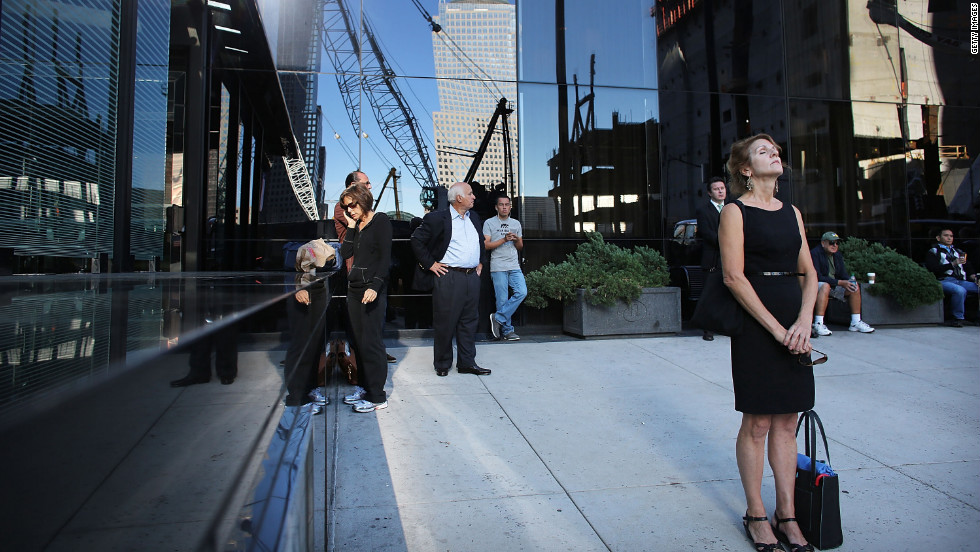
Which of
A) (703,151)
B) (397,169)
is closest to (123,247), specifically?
(397,169)

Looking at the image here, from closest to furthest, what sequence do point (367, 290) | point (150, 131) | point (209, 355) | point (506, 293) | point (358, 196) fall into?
point (209, 355) < point (367, 290) < point (358, 196) < point (150, 131) < point (506, 293)

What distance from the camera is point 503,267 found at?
7.68 metres

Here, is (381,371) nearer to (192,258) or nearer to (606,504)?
(606,504)

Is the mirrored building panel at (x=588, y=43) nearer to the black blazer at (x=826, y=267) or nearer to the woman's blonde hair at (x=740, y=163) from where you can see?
the black blazer at (x=826, y=267)

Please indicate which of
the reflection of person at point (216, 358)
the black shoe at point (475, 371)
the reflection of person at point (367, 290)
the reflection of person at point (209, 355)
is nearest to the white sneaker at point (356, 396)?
the reflection of person at point (367, 290)

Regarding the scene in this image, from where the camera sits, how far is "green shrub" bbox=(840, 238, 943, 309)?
27.6 ft

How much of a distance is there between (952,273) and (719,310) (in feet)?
28.9

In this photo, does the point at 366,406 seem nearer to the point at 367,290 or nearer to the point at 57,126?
the point at 367,290

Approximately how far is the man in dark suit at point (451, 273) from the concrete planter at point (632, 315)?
234cm

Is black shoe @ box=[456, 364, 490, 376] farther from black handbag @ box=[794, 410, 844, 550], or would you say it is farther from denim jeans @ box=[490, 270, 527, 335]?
black handbag @ box=[794, 410, 844, 550]

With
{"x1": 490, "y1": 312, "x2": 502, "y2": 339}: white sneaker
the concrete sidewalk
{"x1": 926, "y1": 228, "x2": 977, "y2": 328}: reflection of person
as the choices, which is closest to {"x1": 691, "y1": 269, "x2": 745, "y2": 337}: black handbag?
the concrete sidewalk

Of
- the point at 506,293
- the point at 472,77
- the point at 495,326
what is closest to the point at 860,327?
the point at 506,293

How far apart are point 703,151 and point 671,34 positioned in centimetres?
197

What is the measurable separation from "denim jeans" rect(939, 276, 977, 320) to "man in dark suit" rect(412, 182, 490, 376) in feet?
24.6
